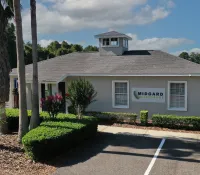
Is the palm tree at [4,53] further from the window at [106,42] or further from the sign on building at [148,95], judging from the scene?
the window at [106,42]

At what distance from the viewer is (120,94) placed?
1691 cm

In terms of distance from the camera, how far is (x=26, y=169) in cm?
827

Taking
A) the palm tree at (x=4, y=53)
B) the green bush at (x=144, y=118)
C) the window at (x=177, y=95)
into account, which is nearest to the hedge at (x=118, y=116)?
the green bush at (x=144, y=118)

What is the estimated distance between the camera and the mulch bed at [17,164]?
807cm

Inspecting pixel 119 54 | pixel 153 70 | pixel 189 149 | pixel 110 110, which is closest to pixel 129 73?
pixel 153 70

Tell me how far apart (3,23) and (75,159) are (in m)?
6.66

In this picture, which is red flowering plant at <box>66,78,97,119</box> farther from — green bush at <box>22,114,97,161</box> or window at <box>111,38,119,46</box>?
window at <box>111,38,119,46</box>

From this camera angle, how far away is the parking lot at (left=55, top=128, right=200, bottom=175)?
26.6 ft

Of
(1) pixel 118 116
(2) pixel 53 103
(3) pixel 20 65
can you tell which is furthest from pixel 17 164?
(1) pixel 118 116

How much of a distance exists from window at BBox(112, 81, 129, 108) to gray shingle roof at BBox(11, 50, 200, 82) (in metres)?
0.78

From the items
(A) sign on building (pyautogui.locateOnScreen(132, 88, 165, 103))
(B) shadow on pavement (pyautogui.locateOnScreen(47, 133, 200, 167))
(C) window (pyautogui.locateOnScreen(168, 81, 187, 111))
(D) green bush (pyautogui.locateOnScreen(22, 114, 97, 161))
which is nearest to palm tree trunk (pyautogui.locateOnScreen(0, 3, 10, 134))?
(D) green bush (pyautogui.locateOnScreen(22, 114, 97, 161))

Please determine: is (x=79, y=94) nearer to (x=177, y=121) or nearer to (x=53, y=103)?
(x=53, y=103)

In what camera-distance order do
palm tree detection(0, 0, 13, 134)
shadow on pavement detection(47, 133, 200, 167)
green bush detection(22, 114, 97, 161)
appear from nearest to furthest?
green bush detection(22, 114, 97, 161) < shadow on pavement detection(47, 133, 200, 167) < palm tree detection(0, 0, 13, 134)

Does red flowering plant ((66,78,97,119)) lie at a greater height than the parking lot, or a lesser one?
greater
